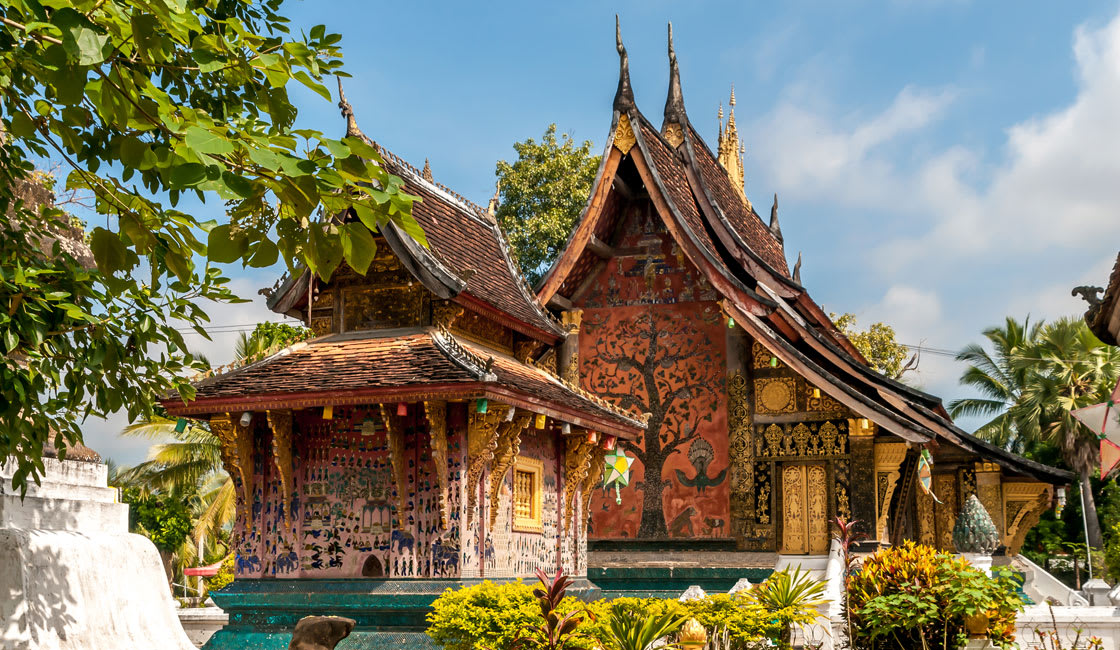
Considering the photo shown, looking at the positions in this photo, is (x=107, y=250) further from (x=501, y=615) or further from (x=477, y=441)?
(x=477, y=441)

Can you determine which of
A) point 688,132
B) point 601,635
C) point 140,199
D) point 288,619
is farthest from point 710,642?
point 688,132

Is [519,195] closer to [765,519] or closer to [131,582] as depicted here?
[765,519]

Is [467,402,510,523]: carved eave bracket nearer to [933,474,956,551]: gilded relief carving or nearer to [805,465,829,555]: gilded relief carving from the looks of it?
[805,465,829,555]: gilded relief carving

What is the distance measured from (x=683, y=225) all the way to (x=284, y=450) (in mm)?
7356

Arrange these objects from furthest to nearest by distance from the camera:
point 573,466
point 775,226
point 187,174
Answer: point 775,226, point 573,466, point 187,174

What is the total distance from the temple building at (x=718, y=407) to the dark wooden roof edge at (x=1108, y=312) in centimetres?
410

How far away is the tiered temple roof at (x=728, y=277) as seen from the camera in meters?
15.8

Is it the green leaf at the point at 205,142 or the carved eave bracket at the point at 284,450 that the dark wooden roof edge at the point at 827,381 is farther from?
the green leaf at the point at 205,142

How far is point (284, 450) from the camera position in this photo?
11992mm

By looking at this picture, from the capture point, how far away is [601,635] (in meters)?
9.24

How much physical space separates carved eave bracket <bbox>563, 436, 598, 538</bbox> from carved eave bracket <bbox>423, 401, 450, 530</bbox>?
2.51m

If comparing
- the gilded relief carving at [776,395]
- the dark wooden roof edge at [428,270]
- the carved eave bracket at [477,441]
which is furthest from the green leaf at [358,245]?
the gilded relief carving at [776,395]

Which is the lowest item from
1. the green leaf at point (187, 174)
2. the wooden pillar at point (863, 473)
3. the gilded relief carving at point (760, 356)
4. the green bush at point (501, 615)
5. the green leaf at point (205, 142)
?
the green bush at point (501, 615)

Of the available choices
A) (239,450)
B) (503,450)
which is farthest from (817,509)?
(239,450)
